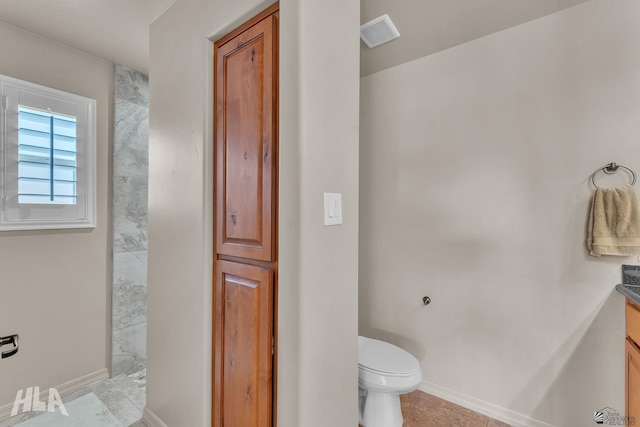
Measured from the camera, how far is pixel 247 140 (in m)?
1.27

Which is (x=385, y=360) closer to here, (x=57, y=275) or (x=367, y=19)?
(x=367, y=19)

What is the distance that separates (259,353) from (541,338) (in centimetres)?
164

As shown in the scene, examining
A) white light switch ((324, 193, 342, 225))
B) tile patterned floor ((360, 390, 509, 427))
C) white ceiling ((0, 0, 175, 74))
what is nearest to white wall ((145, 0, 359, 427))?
white light switch ((324, 193, 342, 225))

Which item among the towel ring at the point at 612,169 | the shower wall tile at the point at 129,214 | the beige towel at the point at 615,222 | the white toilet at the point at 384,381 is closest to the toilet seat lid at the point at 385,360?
the white toilet at the point at 384,381

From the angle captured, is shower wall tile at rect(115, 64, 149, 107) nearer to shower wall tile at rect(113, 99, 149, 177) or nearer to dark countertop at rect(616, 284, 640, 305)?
shower wall tile at rect(113, 99, 149, 177)

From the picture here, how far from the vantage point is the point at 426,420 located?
1.87m

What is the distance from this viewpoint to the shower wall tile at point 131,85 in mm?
2305

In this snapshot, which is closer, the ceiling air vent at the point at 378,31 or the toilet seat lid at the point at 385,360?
the toilet seat lid at the point at 385,360

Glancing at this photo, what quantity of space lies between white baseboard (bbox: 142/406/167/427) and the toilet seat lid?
120 cm

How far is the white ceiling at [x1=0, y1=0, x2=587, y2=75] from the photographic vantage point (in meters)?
1.65

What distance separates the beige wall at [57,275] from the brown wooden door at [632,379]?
10.3 feet

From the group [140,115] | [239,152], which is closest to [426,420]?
[239,152]

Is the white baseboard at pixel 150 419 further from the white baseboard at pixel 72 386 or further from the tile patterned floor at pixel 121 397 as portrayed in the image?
the white baseboard at pixel 72 386

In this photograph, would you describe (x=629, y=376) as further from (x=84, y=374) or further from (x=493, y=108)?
(x=84, y=374)
